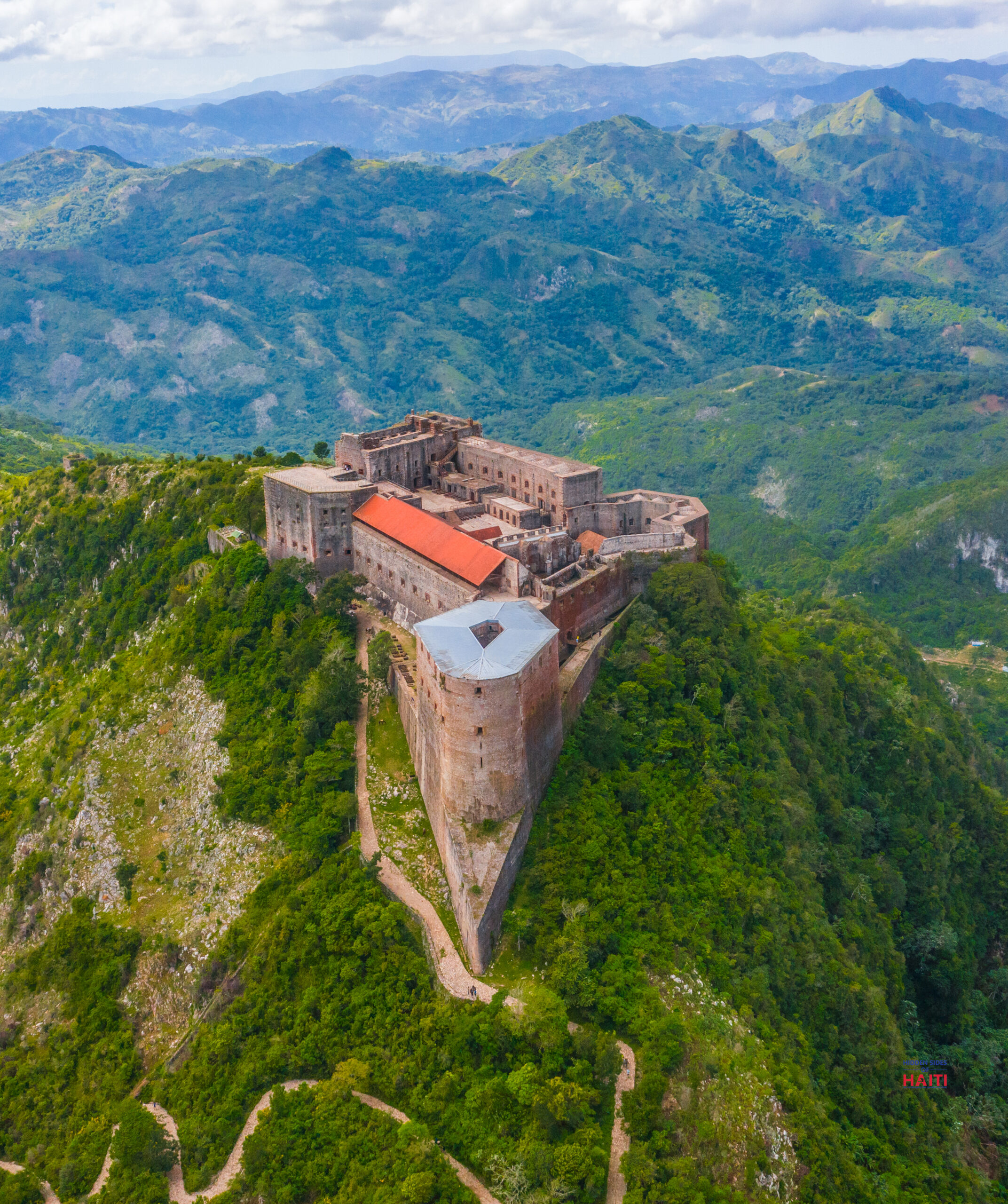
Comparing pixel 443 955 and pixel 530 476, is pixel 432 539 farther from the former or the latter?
pixel 443 955

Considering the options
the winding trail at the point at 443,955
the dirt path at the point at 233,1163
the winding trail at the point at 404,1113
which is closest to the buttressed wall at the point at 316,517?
the winding trail at the point at 443,955

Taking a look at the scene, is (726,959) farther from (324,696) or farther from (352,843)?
(324,696)

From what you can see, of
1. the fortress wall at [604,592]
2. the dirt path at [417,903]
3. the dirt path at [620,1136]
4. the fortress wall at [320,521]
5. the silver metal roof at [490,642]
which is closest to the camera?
the dirt path at [620,1136]

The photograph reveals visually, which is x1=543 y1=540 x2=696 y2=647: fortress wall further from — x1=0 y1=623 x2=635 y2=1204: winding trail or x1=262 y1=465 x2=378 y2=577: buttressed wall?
x1=262 y1=465 x2=378 y2=577: buttressed wall

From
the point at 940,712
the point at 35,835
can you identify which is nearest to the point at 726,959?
the point at 35,835

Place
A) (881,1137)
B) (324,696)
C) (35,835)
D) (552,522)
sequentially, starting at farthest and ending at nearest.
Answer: (552,522) → (35,835) → (324,696) → (881,1137)

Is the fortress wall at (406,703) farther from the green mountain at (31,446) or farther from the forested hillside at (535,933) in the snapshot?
the green mountain at (31,446)
